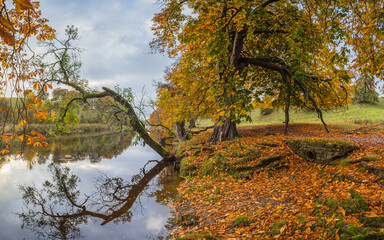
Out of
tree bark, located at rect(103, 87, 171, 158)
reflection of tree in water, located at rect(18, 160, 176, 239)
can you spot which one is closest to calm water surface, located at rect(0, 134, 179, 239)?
reflection of tree in water, located at rect(18, 160, 176, 239)

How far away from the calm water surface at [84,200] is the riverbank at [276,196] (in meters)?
1.13

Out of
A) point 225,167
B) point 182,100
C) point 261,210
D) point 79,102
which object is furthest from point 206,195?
point 79,102

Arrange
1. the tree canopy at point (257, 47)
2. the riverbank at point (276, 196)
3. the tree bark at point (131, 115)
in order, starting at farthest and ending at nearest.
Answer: the tree bark at point (131, 115) < the tree canopy at point (257, 47) < the riverbank at point (276, 196)

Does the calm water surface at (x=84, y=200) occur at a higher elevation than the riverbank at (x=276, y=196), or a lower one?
lower

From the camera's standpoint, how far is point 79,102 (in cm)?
1306

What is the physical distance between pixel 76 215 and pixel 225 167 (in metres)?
5.78

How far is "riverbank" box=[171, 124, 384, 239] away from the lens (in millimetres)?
3727

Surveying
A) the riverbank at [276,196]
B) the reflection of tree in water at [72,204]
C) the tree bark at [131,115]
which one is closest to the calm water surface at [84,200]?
the reflection of tree in water at [72,204]

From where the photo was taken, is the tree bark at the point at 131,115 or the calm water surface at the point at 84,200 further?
the tree bark at the point at 131,115

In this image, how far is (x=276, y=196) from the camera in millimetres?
5809

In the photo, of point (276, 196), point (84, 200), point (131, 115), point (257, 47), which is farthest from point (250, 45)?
point (84, 200)

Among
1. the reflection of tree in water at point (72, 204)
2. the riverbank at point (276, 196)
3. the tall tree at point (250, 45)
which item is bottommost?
the reflection of tree in water at point (72, 204)

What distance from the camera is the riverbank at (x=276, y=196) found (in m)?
3.73

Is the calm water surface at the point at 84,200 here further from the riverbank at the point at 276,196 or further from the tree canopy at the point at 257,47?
the tree canopy at the point at 257,47
